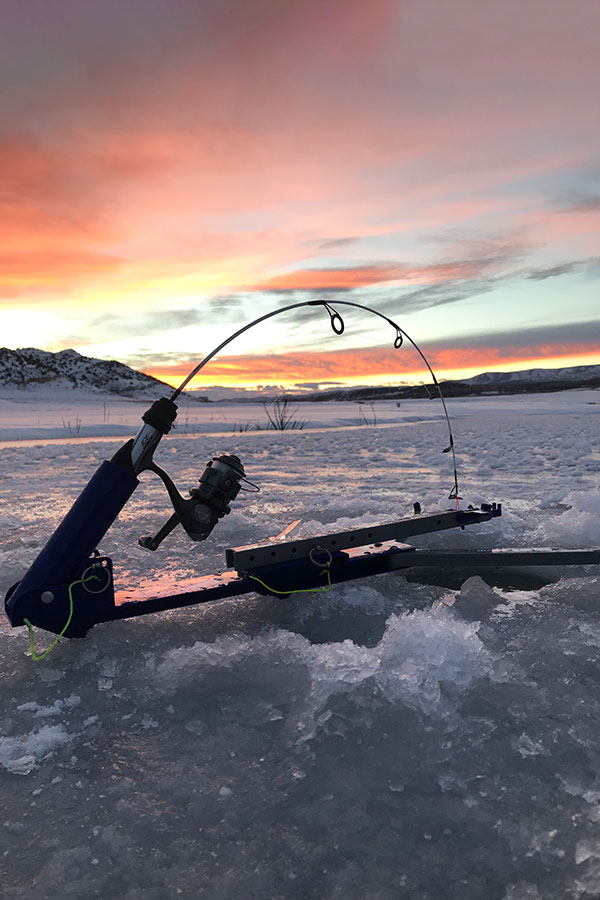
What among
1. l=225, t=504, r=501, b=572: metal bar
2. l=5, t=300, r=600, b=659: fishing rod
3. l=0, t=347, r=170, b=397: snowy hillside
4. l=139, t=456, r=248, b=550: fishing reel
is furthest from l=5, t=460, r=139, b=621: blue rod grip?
l=0, t=347, r=170, b=397: snowy hillside

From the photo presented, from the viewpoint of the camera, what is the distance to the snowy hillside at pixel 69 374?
88.9 m

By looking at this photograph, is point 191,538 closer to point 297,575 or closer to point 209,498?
point 209,498

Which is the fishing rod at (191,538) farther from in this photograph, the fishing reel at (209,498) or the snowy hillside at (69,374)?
the snowy hillside at (69,374)

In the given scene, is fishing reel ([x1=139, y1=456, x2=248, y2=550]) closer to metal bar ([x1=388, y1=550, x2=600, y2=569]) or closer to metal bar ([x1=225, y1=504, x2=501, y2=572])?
metal bar ([x1=225, y1=504, x2=501, y2=572])

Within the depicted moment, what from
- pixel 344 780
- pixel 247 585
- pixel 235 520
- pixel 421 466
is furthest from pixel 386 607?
pixel 421 466

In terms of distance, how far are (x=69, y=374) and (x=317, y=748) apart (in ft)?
359

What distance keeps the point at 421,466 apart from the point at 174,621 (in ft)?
23.8

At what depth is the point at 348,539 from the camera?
345 centimetres

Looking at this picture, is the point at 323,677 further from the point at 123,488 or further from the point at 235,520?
the point at 235,520

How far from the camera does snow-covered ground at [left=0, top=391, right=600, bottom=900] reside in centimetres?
160

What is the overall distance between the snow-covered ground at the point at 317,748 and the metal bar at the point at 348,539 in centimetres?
35

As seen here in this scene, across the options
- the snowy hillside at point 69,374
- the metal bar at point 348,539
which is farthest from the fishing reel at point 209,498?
the snowy hillside at point 69,374

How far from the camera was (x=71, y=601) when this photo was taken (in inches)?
105

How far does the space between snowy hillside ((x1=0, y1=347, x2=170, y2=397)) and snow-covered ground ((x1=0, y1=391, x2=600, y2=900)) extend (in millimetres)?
83878
